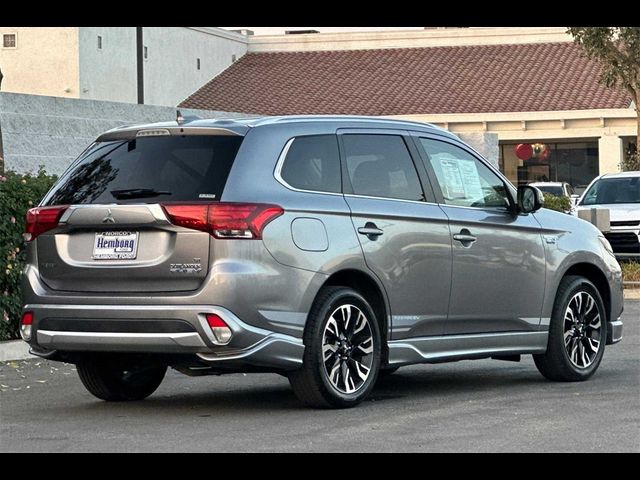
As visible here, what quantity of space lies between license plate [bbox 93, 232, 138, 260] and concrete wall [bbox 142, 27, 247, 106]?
40842 mm

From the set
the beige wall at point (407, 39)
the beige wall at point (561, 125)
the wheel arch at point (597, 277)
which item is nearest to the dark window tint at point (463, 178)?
the wheel arch at point (597, 277)

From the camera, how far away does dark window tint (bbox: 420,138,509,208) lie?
1095cm

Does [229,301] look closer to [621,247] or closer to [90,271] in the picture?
[90,271]

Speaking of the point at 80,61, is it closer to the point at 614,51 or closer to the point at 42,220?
the point at 614,51

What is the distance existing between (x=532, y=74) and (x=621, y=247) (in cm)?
2776

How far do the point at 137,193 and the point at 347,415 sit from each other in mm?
1910

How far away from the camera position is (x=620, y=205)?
26.0 m

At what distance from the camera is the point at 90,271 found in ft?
31.5

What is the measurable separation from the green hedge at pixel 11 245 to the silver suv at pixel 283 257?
11.6ft

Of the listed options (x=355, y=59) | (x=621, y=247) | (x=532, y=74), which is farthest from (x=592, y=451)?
(x=355, y=59)

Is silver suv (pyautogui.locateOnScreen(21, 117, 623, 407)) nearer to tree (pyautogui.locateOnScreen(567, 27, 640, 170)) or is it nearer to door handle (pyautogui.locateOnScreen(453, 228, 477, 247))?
door handle (pyautogui.locateOnScreen(453, 228, 477, 247))

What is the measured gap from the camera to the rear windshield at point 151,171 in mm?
9508

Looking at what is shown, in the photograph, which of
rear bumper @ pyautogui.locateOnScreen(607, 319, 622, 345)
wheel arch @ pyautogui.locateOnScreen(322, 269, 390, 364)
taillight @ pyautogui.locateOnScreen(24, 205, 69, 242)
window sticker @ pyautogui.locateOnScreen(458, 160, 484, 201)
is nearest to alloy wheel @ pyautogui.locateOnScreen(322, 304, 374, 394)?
wheel arch @ pyautogui.locateOnScreen(322, 269, 390, 364)

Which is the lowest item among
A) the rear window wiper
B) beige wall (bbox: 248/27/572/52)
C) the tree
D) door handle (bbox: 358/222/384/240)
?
door handle (bbox: 358/222/384/240)
